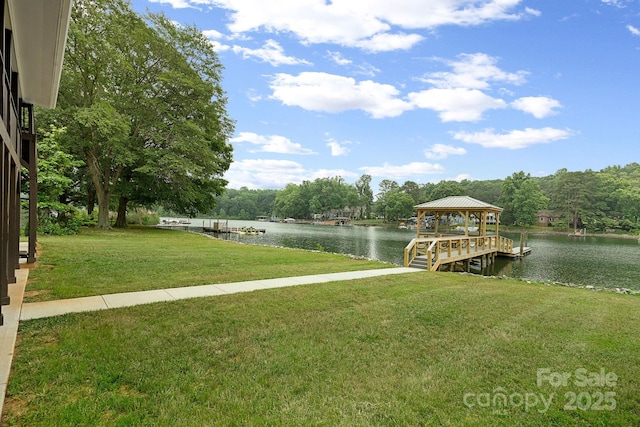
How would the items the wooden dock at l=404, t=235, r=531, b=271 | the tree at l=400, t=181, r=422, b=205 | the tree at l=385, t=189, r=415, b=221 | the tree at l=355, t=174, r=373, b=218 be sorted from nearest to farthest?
1. the wooden dock at l=404, t=235, r=531, b=271
2. the tree at l=385, t=189, r=415, b=221
3. the tree at l=400, t=181, r=422, b=205
4. the tree at l=355, t=174, r=373, b=218

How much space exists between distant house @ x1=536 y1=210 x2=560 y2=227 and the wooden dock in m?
56.4

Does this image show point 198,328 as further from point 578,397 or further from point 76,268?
point 76,268

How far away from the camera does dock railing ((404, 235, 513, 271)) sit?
1298 cm

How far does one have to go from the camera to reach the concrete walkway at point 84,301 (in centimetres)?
339

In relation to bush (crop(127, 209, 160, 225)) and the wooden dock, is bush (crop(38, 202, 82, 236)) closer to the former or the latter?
bush (crop(127, 209, 160, 225))

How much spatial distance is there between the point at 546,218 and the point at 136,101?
76.6 meters

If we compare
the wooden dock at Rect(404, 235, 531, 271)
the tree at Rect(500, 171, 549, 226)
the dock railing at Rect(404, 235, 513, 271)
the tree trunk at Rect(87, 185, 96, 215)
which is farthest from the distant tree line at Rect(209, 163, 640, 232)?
the dock railing at Rect(404, 235, 513, 271)

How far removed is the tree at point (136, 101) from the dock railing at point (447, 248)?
14.2 metres

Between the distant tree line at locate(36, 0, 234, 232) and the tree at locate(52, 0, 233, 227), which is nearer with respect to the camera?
the distant tree line at locate(36, 0, 234, 232)

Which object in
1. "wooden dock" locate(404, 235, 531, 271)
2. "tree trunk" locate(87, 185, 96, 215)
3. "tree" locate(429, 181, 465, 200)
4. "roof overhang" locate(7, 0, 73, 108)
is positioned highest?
"tree" locate(429, 181, 465, 200)

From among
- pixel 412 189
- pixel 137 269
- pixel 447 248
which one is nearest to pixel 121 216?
pixel 137 269

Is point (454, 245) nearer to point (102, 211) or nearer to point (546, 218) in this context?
point (102, 211)

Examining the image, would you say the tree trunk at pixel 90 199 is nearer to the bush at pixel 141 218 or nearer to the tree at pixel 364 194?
the bush at pixel 141 218

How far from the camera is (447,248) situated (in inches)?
600
